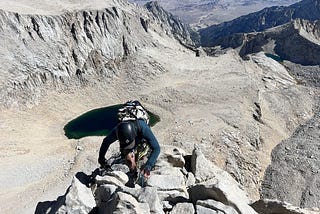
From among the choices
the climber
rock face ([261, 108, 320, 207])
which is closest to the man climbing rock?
the climber

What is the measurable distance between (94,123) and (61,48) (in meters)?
16.5

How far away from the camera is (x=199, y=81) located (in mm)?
74250

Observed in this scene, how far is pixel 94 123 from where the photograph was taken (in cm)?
6469

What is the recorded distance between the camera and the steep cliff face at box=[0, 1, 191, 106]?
211ft

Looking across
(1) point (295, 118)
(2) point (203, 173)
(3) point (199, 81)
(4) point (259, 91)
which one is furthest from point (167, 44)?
(2) point (203, 173)

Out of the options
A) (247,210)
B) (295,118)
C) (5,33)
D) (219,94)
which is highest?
(247,210)

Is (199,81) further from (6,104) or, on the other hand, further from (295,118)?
(6,104)

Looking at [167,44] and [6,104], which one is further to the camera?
[167,44]

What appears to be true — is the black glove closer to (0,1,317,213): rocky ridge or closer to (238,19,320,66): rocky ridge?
(0,1,317,213): rocky ridge

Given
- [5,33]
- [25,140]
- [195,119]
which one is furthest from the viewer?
[5,33]

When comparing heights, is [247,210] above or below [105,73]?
above

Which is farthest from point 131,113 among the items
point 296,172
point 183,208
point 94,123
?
point 94,123

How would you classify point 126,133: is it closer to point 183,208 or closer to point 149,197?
point 149,197

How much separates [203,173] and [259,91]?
56.2m
